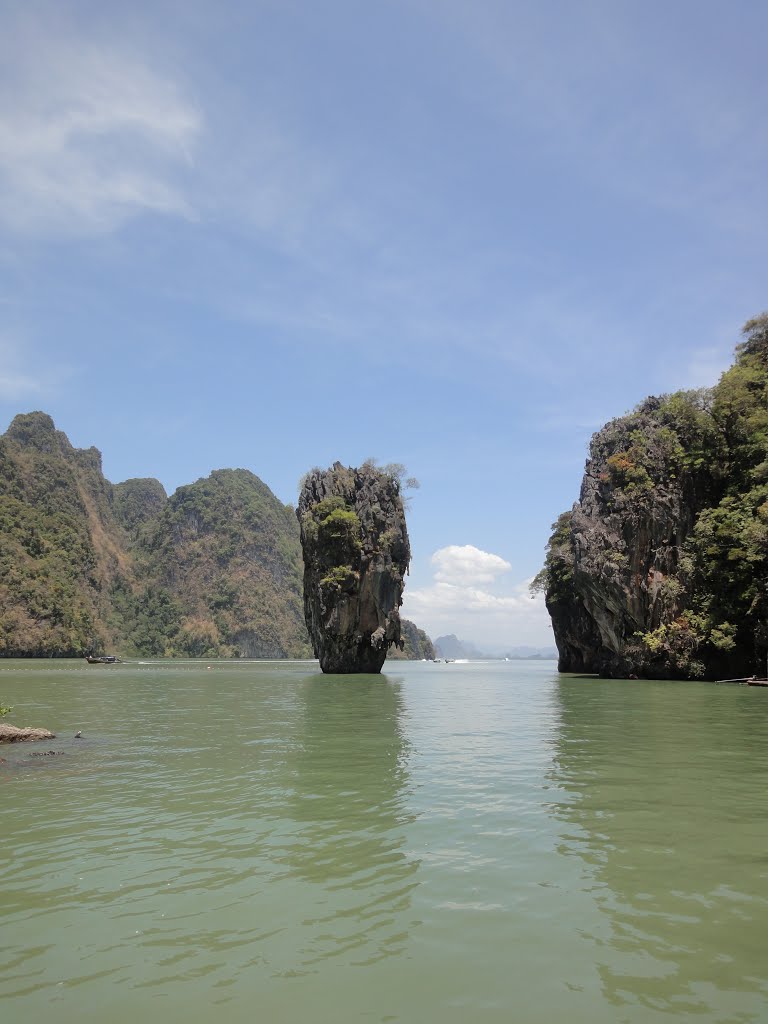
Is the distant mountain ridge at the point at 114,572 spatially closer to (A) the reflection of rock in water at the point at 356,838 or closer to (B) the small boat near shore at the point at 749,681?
(B) the small boat near shore at the point at 749,681

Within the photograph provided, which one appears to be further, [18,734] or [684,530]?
[684,530]

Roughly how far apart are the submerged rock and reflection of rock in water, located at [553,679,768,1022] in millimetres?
10956

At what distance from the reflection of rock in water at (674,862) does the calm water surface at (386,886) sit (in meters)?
0.02

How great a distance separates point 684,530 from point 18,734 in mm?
A: 38441

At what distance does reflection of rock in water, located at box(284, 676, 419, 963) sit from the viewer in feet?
17.2

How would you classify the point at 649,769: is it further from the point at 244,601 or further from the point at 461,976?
the point at 244,601

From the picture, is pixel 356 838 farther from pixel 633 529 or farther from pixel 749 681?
pixel 633 529

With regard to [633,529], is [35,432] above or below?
above

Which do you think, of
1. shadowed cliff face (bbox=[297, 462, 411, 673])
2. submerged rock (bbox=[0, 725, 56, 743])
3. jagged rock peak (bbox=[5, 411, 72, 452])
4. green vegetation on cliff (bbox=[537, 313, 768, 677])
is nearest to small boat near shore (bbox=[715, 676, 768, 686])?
green vegetation on cliff (bbox=[537, 313, 768, 677])

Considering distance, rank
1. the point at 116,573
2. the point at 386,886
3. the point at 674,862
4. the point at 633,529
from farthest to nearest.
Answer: the point at 116,573
the point at 633,529
the point at 674,862
the point at 386,886

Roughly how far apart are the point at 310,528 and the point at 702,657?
29011mm

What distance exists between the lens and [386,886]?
19.9 feet

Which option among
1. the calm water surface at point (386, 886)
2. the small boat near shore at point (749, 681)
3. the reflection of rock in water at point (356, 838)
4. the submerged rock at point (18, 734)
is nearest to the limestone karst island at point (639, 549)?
the small boat near shore at point (749, 681)

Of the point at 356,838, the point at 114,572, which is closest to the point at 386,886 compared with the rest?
the point at 356,838
